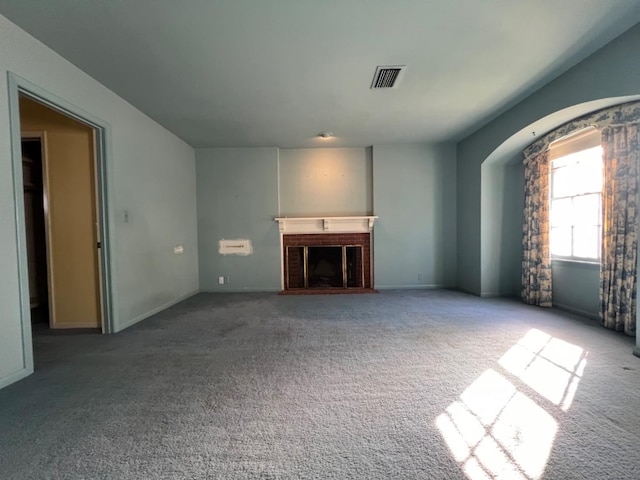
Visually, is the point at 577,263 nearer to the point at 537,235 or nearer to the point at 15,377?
the point at 537,235

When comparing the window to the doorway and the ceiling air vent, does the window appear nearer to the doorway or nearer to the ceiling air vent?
the ceiling air vent

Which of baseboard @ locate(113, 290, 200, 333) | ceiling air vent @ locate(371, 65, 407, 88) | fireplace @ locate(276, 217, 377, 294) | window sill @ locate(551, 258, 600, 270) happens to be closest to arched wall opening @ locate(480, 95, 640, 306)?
window sill @ locate(551, 258, 600, 270)

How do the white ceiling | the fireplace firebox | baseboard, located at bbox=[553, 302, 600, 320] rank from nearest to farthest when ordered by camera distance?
the white ceiling, baseboard, located at bbox=[553, 302, 600, 320], the fireplace firebox

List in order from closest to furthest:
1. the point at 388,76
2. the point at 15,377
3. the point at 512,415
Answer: the point at 512,415
the point at 15,377
the point at 388,76

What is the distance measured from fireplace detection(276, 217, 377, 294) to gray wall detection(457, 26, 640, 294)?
162 cm

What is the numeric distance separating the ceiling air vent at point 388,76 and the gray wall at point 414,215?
2.32 meters

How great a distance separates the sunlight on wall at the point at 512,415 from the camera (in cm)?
132

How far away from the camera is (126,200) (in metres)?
3.44

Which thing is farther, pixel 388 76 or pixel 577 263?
pixel 577 263

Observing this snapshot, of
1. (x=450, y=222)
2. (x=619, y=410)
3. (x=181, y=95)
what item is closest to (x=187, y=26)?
(x=181, y=95)

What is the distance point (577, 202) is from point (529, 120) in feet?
4.11

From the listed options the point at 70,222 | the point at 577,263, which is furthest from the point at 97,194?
the point at 577,263

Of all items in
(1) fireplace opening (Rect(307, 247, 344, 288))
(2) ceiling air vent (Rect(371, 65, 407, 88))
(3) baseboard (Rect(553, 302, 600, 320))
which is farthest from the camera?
(1) fireplace opening (Rect(307, 247, 344, 288))

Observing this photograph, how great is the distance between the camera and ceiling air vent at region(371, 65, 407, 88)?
2.72 metres
